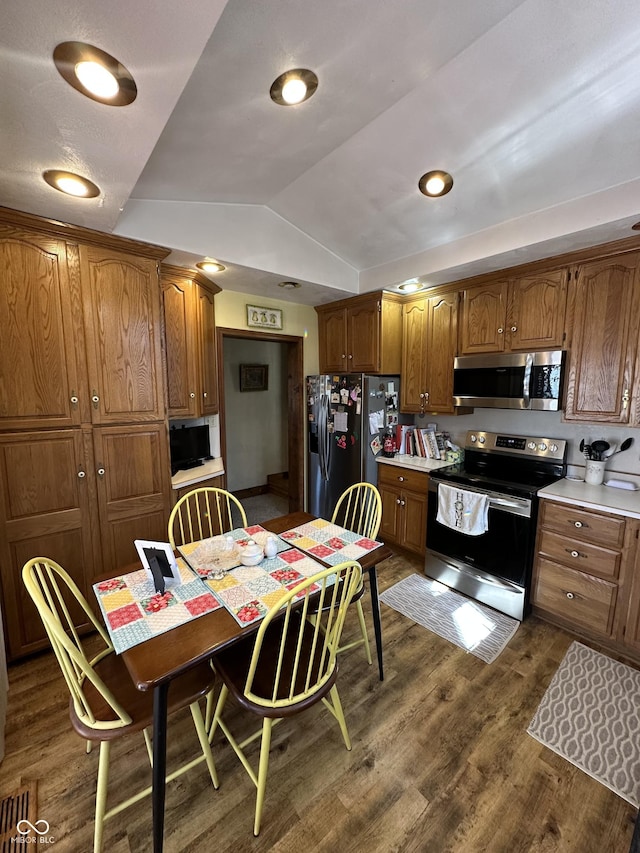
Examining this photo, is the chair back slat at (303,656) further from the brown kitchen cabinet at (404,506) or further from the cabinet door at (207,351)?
the cabinet door at (207,351)

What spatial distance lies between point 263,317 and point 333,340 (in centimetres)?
75

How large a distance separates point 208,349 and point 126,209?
1097mm

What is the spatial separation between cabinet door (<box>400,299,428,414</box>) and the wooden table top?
2544 mm

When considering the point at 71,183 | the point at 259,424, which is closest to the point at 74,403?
the point at 71,183

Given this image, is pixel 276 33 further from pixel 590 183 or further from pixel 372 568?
pixel 372 568

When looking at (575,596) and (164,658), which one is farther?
(575,596)

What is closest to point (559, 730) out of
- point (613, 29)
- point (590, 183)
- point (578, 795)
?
point (578, 795)

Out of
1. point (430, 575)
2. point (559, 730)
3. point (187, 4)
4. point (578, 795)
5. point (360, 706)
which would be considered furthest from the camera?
point (430, 575)

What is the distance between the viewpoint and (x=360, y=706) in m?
1.80

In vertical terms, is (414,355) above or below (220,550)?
above

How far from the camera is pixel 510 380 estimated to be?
8.63 feet

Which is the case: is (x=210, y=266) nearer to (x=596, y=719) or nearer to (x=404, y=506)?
(x=404, y=506)

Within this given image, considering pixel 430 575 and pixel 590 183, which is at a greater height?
pixel 590 183

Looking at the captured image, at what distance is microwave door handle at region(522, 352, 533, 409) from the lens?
252cm
